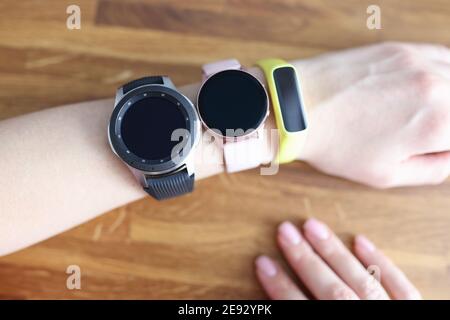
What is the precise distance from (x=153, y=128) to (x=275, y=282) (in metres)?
0.39

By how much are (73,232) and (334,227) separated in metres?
Result: 0.54

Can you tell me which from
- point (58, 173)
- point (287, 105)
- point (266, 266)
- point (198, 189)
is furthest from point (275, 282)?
point (58, 173)

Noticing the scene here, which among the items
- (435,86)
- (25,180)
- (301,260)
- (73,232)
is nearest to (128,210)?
(73,232)

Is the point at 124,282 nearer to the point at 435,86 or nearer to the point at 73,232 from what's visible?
the point at 73,232

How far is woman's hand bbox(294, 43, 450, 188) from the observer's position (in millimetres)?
950

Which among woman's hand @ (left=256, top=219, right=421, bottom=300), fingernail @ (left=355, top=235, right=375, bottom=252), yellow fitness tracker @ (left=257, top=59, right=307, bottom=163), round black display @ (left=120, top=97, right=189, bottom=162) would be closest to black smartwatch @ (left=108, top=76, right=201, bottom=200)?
round black display @ (left=120, top=97, right=189, bottom=162)

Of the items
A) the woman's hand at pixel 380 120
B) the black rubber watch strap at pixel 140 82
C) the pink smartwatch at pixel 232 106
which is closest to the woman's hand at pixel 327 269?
the woman's hand at pixel 380 120

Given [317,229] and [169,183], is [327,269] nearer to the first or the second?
[317,229]

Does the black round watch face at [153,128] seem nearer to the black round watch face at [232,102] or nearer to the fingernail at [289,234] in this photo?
the black round watch face at [232,102]

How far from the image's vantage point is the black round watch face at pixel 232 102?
835mm

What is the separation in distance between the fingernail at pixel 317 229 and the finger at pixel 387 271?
0.07 metres

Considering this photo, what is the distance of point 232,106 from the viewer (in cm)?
85

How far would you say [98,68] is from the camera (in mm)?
1023

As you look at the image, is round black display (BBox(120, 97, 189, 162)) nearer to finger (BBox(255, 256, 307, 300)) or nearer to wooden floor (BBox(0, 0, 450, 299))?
wooden floor (BBox(0, 0, 450, 299))
